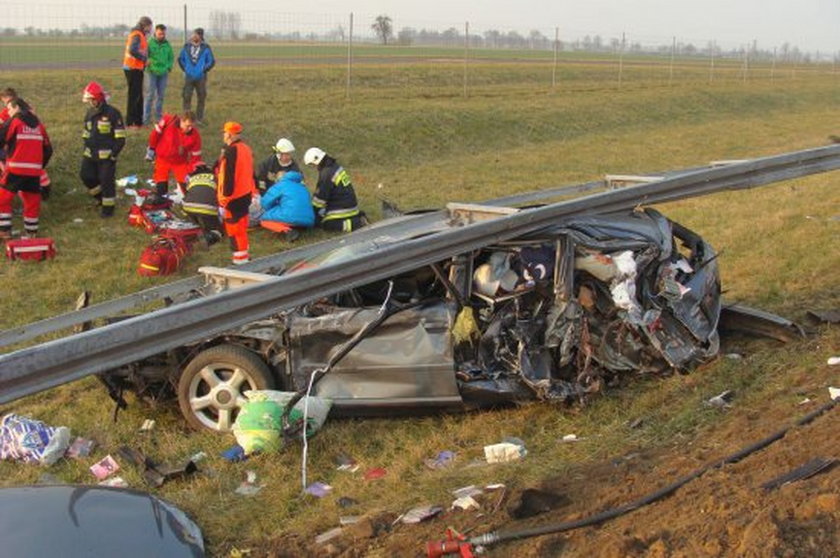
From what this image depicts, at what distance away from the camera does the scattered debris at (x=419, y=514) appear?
403cm

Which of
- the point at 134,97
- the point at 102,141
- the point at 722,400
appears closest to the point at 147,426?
the point at 722,400

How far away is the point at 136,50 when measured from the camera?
50.4ft

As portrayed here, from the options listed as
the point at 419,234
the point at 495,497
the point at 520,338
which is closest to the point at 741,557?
the point at 495,497

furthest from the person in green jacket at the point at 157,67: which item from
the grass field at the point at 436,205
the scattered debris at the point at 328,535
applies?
the scattered debris at the point at 328,535

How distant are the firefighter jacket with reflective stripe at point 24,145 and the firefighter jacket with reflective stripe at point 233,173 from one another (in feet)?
8.22

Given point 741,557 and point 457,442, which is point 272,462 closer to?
point 457,442

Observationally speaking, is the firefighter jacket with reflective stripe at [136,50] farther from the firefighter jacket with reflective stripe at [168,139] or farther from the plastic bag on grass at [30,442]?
the plastic bag on grass at [30,442]

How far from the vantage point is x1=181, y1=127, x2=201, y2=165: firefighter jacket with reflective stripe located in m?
12.2

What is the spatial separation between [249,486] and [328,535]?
100 cm

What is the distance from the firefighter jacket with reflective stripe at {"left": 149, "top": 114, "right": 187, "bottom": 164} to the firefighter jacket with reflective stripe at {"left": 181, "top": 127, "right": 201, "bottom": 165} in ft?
0.19

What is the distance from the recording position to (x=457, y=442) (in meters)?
5.25

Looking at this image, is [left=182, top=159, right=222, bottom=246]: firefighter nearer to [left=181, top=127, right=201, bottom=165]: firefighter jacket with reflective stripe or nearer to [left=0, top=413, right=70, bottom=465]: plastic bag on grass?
[left=181, top=127, right=201, bottom=165]: firefighter jacket with reflective stripe

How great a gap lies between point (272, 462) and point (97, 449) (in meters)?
1.30

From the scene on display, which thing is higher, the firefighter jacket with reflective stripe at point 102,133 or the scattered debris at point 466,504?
the firefighter jacket with reflective stripe at point 102,133
